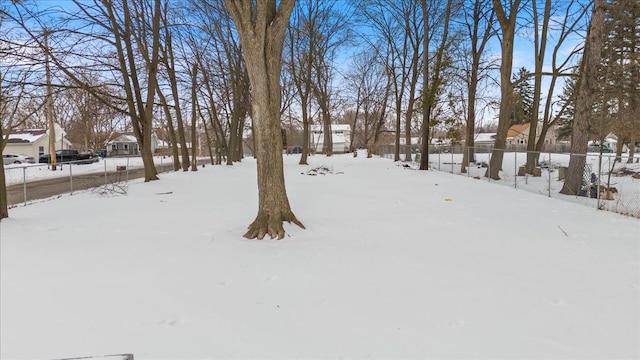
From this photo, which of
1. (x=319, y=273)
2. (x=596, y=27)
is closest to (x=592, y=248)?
(x=319, y=273)

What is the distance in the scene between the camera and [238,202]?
874cm

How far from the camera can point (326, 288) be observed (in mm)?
3598

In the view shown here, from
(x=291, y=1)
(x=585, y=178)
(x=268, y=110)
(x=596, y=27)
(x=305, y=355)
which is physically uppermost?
(x=596, y=27)

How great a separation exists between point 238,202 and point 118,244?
384 cm

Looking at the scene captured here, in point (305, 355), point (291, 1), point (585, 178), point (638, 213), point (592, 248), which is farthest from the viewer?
point (585, 178)

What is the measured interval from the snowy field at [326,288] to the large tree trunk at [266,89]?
430 mm

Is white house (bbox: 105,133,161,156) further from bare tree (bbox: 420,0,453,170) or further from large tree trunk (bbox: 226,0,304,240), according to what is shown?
large tree trunk (bbox: 226,0,304,240)

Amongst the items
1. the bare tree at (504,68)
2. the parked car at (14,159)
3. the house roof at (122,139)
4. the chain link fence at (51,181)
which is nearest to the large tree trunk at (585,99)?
the bare tree at (504,68)

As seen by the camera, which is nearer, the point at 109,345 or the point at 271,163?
the point at 109,345

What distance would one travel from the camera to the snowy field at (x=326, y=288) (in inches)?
103

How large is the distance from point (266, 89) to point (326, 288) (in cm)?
326

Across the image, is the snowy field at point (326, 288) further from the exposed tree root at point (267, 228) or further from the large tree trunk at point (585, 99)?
the large tree trunk at point (585, 99)

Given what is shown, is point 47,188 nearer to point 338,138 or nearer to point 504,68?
point 504,68

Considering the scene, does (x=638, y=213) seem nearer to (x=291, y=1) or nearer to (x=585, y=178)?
(x=585, y=178)
